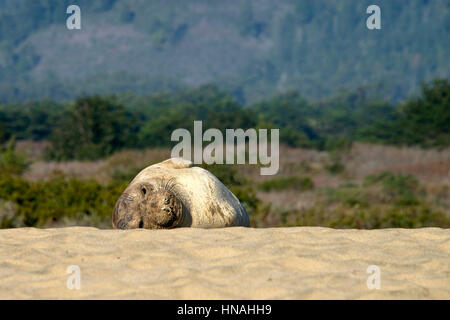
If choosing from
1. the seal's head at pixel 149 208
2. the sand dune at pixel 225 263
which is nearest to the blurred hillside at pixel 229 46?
the seal's head at pixel 149 208

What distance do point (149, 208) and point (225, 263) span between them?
1.64 m

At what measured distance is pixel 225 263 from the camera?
4.58m

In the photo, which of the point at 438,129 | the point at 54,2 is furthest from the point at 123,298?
the point at 54,2

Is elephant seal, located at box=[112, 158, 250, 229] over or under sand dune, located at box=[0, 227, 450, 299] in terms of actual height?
over

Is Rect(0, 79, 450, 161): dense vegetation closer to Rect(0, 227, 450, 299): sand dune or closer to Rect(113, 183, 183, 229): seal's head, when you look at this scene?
Rect(113, 183, 183, 229): seal's head

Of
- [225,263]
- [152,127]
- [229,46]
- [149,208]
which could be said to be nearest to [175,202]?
[149,208]

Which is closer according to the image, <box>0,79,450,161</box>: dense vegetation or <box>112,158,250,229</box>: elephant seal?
<box>112,158,250,229</box>: elephant seal

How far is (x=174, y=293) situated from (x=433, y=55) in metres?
174

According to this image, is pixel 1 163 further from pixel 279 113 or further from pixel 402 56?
pixel 402 56

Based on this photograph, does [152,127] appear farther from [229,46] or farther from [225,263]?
[229,46]

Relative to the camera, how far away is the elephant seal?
19.8 feet

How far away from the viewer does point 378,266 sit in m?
4.54

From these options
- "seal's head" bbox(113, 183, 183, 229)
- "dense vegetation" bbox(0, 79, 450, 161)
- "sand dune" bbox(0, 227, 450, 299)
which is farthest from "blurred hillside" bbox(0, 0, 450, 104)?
"sand dune" bbox(0, 227, 450, 299)

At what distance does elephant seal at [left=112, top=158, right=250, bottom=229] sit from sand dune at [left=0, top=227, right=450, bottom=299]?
0.29 m
